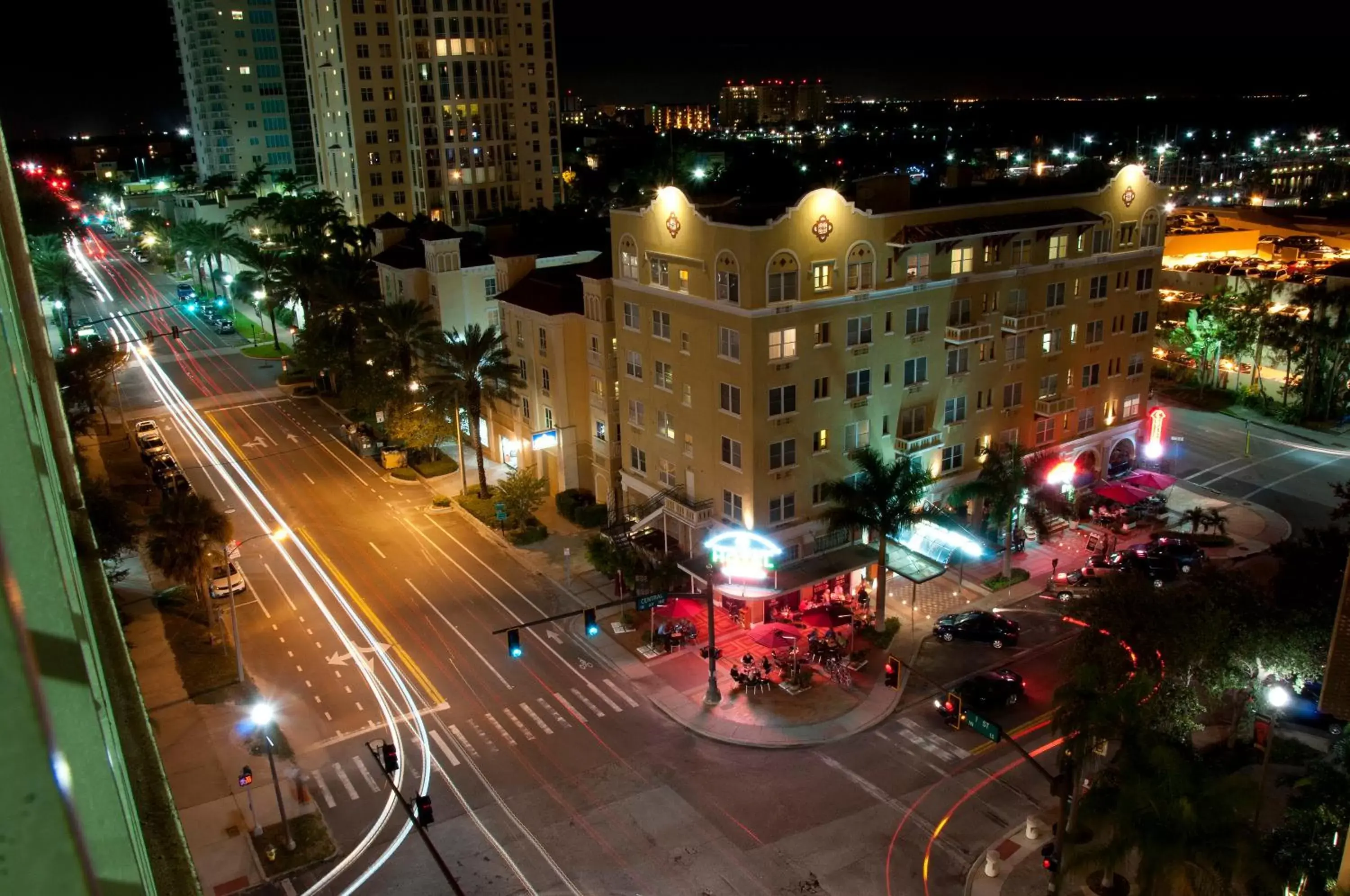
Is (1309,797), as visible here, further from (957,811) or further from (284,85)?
(284,85)

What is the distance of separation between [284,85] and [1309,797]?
196750 millimetres

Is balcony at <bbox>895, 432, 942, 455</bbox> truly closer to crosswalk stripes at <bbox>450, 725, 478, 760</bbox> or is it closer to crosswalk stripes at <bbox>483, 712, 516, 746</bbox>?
crosswalk stripes at <bbox>483, 712, 516, 746</bbox>

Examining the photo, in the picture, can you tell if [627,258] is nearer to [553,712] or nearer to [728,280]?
[728,280]

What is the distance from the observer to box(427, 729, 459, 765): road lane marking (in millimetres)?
36031

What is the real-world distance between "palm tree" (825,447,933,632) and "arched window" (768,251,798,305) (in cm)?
753

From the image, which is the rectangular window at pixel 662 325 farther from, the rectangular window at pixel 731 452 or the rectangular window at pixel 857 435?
the rectangular window at pixel 857 435

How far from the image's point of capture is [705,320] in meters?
44.5

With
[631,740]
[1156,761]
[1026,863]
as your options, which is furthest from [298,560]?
[1156,761]

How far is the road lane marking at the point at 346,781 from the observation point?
34.4 m

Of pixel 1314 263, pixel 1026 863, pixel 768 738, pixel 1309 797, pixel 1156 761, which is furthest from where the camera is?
pixel 1314 263

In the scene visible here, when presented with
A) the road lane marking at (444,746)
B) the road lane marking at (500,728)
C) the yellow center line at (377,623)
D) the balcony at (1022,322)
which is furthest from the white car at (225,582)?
the balcony at (1022,322)

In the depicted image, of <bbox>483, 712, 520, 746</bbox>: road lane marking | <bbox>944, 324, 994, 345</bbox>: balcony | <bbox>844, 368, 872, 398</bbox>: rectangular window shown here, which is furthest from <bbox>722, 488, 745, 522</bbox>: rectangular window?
<bbox>483, 712, 520, 746</bbox>: road lane marking

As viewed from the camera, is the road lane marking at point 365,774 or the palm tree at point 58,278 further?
the palm tree at point 58,278

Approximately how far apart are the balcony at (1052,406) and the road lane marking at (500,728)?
31.0 m
